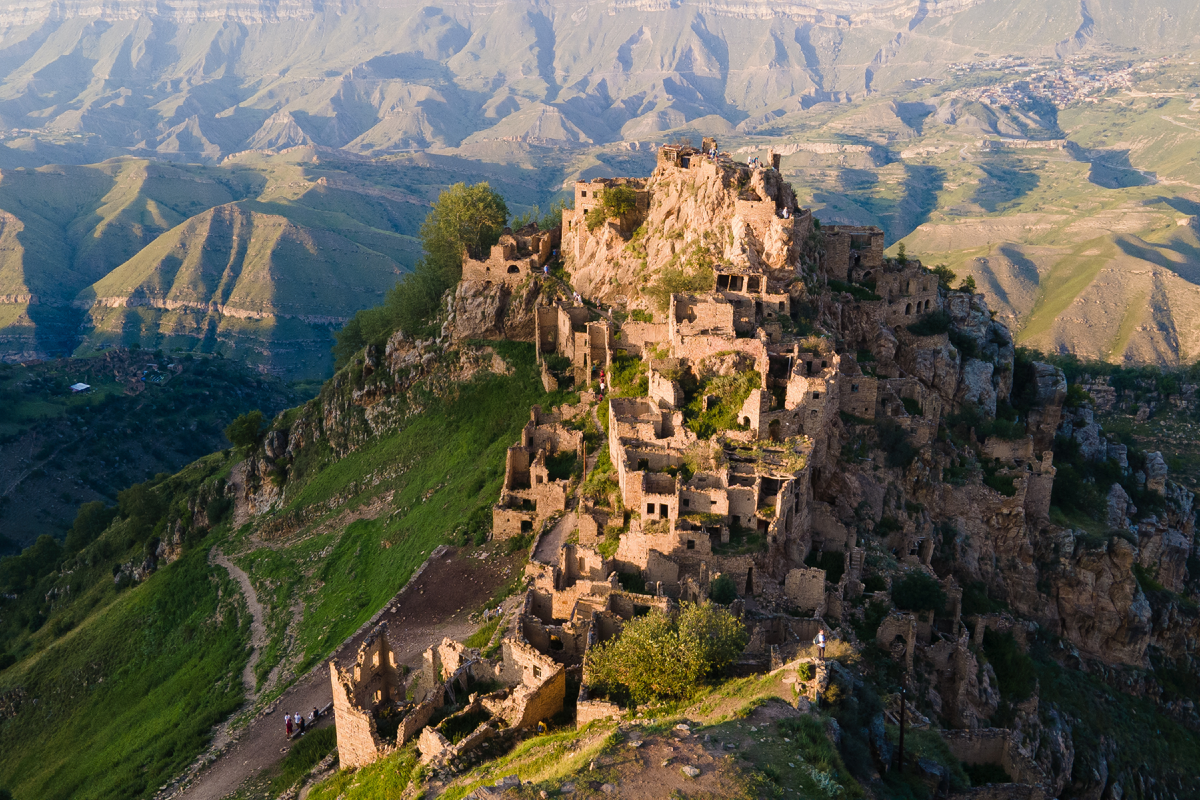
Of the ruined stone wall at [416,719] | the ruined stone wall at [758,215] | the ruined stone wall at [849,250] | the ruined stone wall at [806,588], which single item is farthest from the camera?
the ruined stone wall at [849,250]

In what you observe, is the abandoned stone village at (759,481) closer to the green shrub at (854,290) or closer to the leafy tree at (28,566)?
the green shrub at (854,290)

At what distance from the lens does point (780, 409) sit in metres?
49.8

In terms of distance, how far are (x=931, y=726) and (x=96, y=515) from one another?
101m

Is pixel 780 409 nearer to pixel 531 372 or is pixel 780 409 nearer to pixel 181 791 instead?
pixel 531 372

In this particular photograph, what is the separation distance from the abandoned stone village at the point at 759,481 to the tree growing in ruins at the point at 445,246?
807 cm

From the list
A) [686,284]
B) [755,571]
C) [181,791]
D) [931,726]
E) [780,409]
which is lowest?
[181,791]

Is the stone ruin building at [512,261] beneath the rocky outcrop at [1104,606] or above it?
above

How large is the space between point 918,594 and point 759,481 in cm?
1128

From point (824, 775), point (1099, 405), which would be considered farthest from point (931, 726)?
point (1099, 405)

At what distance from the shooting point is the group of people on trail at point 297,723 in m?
44.4

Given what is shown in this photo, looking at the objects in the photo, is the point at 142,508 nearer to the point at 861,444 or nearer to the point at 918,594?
the point at 861,444

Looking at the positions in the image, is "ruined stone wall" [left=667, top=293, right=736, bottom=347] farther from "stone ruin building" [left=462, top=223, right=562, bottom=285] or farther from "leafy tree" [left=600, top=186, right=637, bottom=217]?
"stone ruin building" [left=462, top=223, right=562, bottom=285]

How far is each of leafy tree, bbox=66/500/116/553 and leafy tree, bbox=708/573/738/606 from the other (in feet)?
291

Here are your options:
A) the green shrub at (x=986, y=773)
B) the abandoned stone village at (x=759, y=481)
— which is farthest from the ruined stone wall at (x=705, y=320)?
the green shrub at (x=986, y=773)
